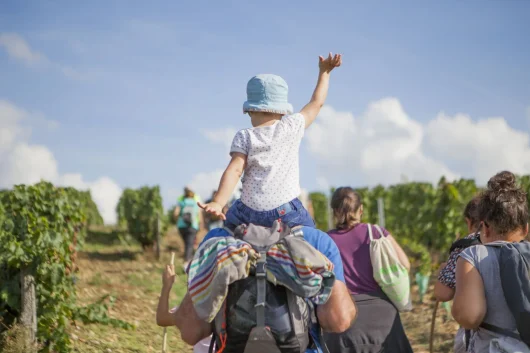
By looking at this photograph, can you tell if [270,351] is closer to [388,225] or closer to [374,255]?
[374,255]

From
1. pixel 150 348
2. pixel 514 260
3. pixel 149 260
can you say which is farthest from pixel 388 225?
pixel 514 260

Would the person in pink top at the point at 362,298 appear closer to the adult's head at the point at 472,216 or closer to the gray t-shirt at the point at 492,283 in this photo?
the adult's head at the point at 472,216

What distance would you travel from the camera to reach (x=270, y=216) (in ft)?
9.92

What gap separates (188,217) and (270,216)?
1188 centimetres

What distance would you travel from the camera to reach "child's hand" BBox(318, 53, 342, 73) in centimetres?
346

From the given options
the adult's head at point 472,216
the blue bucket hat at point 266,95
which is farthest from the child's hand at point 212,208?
the adult's head at point 472,216

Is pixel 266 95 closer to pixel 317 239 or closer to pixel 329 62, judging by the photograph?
pixel 329 62

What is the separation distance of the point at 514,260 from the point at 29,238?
15.8 ft

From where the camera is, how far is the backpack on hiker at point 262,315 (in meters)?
2.69

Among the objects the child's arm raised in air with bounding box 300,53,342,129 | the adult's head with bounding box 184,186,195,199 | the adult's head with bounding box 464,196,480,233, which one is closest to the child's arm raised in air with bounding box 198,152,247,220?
the child's arm raised in air with bounding box 300,53,342,129

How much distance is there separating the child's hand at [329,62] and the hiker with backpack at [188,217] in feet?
37.3

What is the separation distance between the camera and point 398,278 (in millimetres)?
4512

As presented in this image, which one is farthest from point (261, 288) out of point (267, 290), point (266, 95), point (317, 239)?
point (266, 95)

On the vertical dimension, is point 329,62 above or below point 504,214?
above
